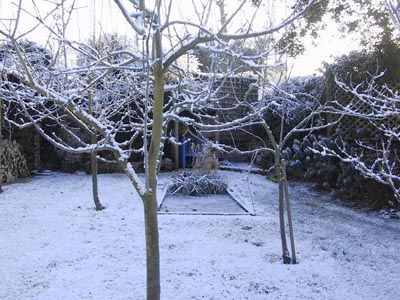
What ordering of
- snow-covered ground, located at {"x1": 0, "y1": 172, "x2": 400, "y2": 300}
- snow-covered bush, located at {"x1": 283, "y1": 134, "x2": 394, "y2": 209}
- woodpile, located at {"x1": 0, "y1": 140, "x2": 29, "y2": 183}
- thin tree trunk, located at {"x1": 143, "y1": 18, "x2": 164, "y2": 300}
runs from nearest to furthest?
thin tree trunk, located at {"x1": 143, "y1": 18, "x2": 164, "y2": 300}
snow-covered ground, located at {"x1": 0, "y1": 172, "x2": 400, "y2": 300}
snow-covered bush, located at {"x1": 283, "y1": 134, "x2": 394, "y2": 209}
woodpile, located at {"x1": 0, "y1": 140, "x2": 29, "y2": 183}

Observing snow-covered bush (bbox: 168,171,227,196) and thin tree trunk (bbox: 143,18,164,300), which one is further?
snow-covered bush (bbox: 168,171,227,196)

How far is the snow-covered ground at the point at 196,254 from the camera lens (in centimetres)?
311

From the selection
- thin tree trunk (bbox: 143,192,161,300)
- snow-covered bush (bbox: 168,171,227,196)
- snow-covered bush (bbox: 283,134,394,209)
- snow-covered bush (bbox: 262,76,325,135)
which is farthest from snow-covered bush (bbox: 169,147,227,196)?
thin tree trunk (bbox: 143,192,161,300)

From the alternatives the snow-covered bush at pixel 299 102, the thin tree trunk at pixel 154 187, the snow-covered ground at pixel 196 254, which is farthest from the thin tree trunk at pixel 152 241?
the snow-covered bush at pixel 299 102

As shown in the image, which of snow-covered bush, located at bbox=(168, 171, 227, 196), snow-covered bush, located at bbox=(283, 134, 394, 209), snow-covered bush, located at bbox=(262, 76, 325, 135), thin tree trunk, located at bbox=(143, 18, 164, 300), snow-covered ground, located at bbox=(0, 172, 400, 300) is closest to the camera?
→ thin tree trunk, located at bbox=(143, 18, 164, 300)

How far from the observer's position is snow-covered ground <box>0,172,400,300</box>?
3105 millimetres

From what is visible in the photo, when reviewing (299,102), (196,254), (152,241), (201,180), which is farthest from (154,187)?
(299,102)

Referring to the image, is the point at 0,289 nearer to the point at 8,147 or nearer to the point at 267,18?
the point at 267,18

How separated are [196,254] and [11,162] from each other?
275 inches

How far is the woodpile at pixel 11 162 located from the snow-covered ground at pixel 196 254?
9.28ft

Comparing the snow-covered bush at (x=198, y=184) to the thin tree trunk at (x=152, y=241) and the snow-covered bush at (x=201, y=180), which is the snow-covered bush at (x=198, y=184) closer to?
the snow-covered bush at (x=201, y=180)

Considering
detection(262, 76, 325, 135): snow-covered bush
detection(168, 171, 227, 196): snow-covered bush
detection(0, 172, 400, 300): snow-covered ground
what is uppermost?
detection(262, 76, 325, 135): snow-covered bush

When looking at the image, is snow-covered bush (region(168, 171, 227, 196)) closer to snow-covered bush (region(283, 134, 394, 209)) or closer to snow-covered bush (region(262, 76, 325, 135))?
snow-covered bush (region(283, 134, 394, 209))

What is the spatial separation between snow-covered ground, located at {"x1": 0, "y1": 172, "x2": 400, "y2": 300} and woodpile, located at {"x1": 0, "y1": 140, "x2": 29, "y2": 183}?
283 centimetres
